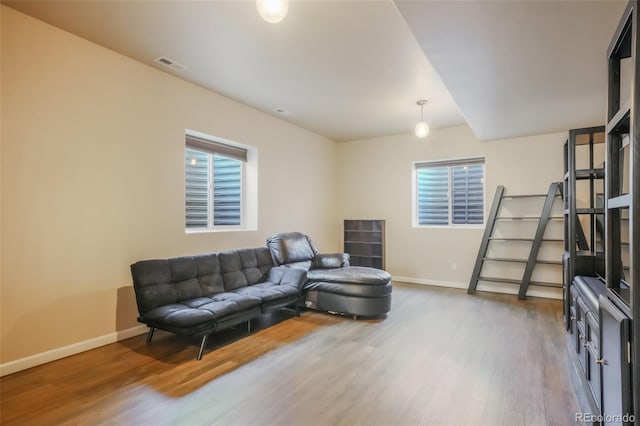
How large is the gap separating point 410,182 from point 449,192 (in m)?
0.70

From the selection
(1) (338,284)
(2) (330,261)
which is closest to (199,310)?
(1) (338,284)

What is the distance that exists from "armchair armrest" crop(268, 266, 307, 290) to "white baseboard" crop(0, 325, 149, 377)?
58.4 inches

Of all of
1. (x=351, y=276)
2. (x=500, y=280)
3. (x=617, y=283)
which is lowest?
(x=500, y=280)

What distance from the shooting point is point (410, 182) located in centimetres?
609

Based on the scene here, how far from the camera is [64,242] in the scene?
2861mm

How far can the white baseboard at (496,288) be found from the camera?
4.94m

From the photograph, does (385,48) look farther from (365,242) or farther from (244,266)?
(365,242)

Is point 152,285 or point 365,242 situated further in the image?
point 365,242

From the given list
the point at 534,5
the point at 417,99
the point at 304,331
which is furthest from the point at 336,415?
the point at 417,99

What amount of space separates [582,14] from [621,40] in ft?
1.94

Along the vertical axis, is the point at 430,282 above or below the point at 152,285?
below

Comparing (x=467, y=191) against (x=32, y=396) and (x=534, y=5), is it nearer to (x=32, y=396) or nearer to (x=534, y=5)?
(x=534, y=5)

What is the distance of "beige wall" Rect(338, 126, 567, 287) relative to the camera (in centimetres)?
507

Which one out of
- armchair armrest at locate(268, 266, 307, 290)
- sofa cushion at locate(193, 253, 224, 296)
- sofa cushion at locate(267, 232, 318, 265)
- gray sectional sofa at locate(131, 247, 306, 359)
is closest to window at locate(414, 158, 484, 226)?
sofa cushion at locate(267, 232, 318, 265)
